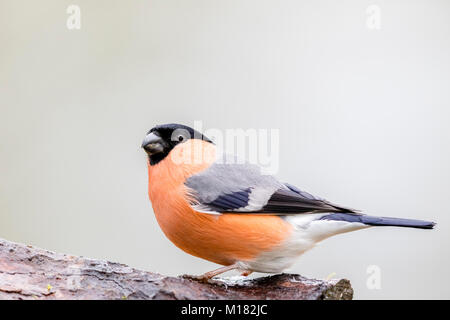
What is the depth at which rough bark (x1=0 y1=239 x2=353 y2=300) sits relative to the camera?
271cm

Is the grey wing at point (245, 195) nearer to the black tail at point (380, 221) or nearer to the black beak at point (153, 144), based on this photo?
the black tail at point (380, 221)

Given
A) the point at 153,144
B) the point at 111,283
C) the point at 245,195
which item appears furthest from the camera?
the point at 153,144

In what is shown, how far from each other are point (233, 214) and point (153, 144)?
27.2 inches

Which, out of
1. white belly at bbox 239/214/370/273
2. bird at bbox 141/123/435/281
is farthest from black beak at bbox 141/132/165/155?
white belly at bbox 239/214/370/273

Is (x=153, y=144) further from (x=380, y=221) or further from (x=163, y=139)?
(x=380, y=221)

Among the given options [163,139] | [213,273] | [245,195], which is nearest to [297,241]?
[245,195]

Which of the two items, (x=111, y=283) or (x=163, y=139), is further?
(x=163, y=139)

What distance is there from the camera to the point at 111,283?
9.37 ft

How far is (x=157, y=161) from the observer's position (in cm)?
333

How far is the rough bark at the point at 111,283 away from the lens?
107 inches

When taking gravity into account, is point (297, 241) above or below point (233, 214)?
below

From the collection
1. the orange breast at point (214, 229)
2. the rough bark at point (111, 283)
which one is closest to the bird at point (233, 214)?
the orange breast at point (214, 229)
